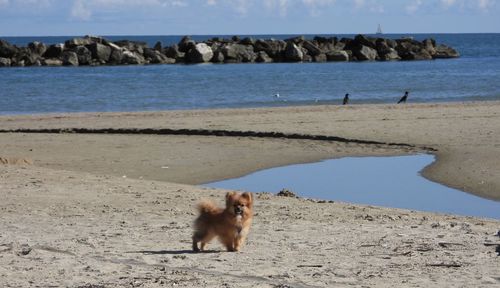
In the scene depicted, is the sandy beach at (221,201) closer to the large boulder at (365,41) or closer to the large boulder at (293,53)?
the large boulder at (293,53)

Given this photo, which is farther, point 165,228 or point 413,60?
point 413,60

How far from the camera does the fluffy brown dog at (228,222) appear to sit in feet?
27.7

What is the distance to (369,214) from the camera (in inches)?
450

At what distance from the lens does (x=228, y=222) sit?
8609mm

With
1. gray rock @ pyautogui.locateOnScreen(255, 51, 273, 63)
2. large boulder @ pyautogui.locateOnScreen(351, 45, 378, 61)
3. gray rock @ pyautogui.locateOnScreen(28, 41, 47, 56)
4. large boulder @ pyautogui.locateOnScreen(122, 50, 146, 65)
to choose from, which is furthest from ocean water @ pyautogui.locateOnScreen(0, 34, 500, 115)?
large boulder @ pyautogui.locateOnScreen(351, 45, 378, 61)

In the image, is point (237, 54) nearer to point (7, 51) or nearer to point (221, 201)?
point (7, 51)

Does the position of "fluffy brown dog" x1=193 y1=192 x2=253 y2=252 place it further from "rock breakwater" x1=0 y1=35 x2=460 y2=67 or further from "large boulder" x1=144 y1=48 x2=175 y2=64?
"large boulder" x1=144 y1=48 x2=175 y2=64

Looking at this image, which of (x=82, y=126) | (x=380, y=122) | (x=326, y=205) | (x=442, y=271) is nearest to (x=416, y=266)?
(x=442, y=271)

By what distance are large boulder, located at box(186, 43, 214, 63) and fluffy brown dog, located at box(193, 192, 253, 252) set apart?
71483 millimetres

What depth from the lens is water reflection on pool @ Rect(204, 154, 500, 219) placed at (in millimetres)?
13531

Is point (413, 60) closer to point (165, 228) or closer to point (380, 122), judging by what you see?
point (380, 122)

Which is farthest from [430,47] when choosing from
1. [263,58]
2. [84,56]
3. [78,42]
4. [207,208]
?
[207,208]

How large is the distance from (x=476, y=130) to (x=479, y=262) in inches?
544

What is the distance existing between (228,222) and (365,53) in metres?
76.3
